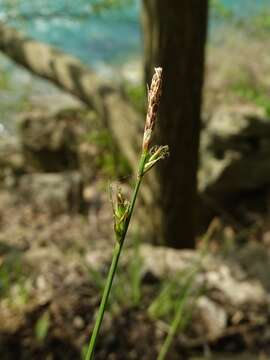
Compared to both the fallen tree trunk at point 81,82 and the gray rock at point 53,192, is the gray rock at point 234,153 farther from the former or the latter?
the fallen tree trunk at point 81,82

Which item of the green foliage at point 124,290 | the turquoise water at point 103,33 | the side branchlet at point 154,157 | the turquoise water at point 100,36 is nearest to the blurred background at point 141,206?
the green foliage at point 124,290

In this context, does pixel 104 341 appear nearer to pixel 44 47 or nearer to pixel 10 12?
pixel 44 47

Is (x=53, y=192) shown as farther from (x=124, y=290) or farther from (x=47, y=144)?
(x=124, y=290)

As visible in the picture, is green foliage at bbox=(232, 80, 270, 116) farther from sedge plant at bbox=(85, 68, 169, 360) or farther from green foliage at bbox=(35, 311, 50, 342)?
sedge plant at bbox=(85, 68, 169, 360)

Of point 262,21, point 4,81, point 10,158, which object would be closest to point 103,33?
point 262,21

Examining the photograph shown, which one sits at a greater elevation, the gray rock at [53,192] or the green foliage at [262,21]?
the green foliage at [262,21]

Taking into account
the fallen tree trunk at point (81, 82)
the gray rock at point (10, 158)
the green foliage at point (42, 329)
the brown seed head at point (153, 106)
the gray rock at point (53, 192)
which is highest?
the fallen tree trunk at point (81, 82)

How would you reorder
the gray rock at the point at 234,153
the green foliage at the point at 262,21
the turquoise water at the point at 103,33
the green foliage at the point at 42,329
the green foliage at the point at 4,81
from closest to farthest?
the green foliage at the point at 42,329 → the gray rock at the point at 234,153 → the green foliage at the point at 4,81 → the green foliage at the point at 262,21 → the turquoise water at the point at 103,33
